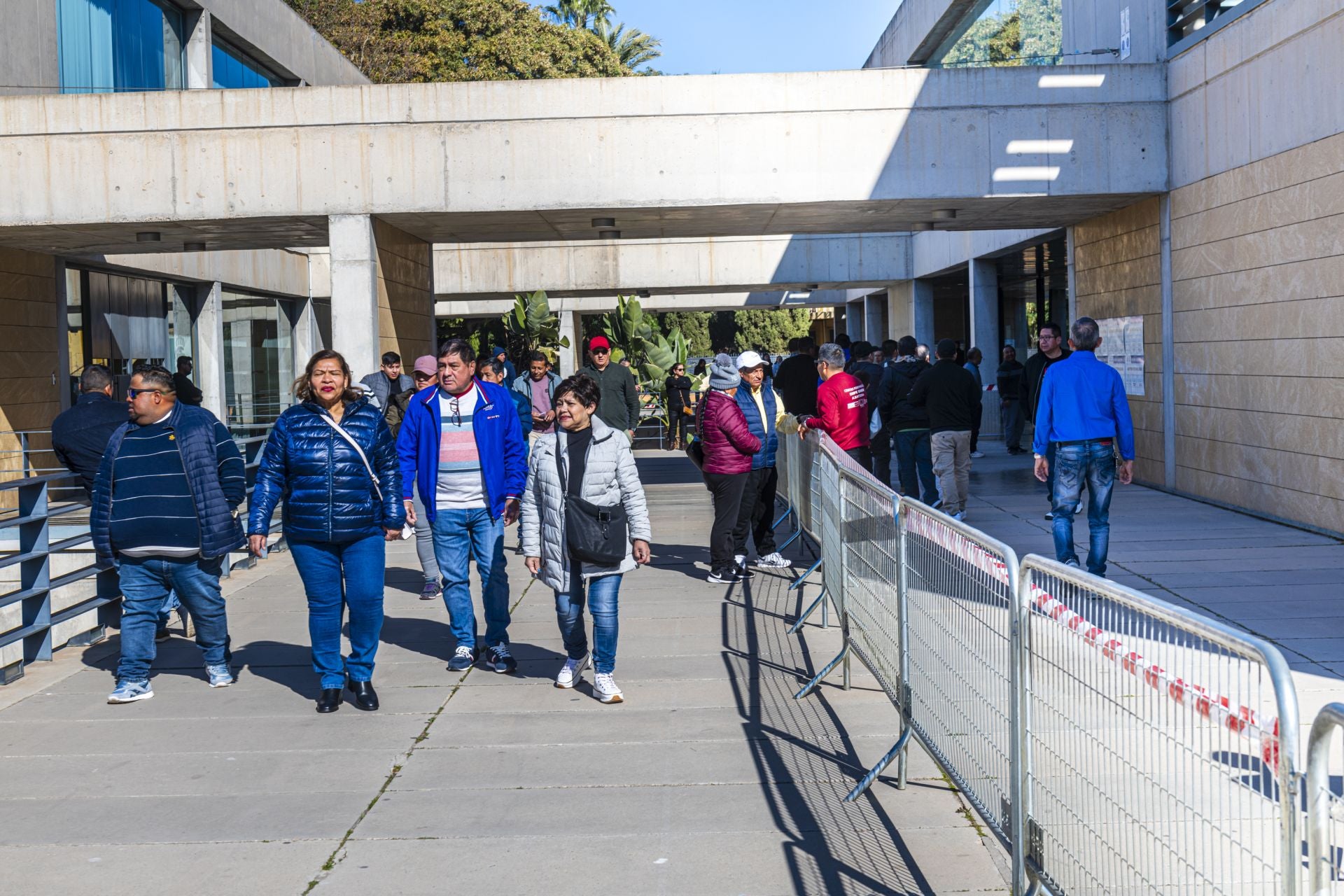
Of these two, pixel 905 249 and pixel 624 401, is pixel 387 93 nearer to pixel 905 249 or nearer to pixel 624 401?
pixel 624 401

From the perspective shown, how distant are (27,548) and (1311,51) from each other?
34.9ft

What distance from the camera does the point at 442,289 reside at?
28.5 meters

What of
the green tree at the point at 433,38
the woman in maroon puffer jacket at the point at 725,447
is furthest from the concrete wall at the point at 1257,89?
the green tree at the point at 433,38

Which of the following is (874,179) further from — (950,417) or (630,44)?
(630,44)

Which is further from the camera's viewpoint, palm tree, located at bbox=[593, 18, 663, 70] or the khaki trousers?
palm tree, located at bbox=[593, 18, 663, 70]

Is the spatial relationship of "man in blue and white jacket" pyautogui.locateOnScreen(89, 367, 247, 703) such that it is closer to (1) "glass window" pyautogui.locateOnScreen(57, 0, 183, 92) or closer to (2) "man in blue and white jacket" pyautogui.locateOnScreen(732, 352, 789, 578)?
(2) "man in blue and white jacket" pyautogui.locateOnScreen(732, 352, 789, 578)

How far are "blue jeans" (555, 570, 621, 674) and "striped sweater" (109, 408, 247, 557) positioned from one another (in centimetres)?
199

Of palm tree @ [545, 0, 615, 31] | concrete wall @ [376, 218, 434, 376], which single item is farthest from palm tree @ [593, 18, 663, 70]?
concrete wall @ [376, 218, 434, 376]

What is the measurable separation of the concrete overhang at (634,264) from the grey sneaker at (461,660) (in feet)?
68.5

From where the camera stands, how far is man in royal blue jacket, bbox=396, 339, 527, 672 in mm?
7383

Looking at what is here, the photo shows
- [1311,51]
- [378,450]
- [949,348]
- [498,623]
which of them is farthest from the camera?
[949,348]

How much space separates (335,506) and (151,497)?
3.62ft

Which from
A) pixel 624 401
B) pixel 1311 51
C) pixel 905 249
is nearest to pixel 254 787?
pixel 624 401

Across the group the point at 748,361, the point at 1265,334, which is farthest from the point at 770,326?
the point at 748,361
